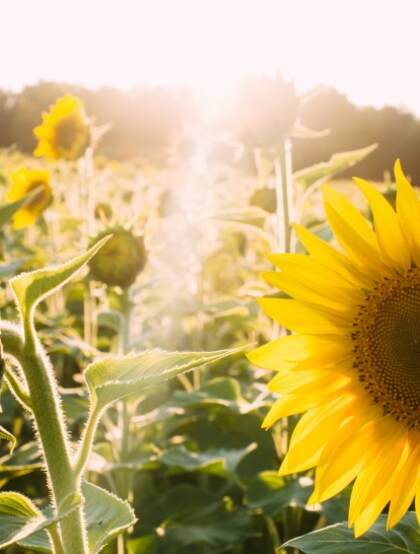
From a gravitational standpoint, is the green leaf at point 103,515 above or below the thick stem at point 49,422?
below

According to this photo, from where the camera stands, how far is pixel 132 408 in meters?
2.14

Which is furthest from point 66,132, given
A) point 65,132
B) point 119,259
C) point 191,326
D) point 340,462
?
point 340,462

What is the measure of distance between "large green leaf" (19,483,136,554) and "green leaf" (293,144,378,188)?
90cm

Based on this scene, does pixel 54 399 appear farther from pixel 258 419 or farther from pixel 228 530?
pixel 258 419

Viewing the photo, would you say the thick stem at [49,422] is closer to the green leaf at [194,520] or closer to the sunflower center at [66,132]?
the green leaf at [194,520]

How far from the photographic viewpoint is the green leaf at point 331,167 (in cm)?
173

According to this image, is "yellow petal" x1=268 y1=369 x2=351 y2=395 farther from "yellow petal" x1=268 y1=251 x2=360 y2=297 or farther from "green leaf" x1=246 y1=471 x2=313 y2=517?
"green leaf" x1=246 y1=471 x2=313 y2=517

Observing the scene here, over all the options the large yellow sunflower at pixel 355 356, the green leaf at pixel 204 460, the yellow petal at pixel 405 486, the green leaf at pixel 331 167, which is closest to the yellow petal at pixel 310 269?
the large yellow sunflower at pixel 355 356

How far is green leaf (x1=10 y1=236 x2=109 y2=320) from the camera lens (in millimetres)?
873

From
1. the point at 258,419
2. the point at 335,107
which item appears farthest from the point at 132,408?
the point at 335,107

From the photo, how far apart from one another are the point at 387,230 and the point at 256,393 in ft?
4.03

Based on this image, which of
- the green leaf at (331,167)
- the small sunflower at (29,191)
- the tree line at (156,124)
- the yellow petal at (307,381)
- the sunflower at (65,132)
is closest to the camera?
the yellow petal at (307,381)

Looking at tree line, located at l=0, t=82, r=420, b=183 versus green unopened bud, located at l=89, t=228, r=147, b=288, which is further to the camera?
tree line, located at l=0, t=82, r=420, b=183

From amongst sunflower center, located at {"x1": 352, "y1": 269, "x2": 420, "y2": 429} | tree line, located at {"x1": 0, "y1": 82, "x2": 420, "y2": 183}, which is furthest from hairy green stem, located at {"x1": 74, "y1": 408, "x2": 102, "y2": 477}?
tree line, located at {"x1": 0, "y1": 82, "x2": 420, "y2": 183}
